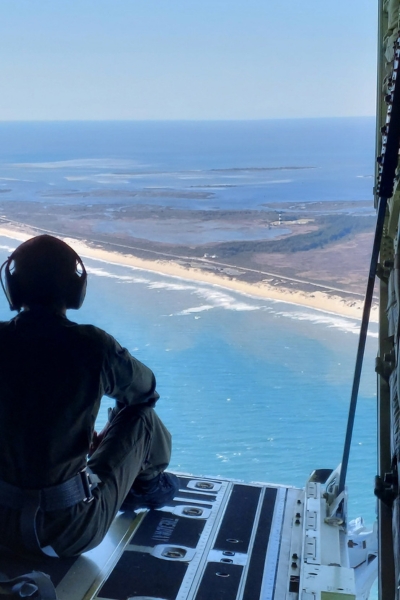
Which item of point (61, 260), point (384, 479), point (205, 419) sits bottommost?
point (205, 419)

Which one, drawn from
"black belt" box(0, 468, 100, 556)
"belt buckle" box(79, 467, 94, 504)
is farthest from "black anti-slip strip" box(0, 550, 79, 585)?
"belt buckle" box(79, 467, 94, 504)

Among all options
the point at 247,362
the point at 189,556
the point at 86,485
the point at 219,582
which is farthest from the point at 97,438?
the point at 247,362

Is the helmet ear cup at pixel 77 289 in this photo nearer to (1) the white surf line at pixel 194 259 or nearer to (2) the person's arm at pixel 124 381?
(2) the person's arm at pixel 124 381

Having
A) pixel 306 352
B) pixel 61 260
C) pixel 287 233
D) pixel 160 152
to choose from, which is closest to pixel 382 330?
→ pixel 61 260

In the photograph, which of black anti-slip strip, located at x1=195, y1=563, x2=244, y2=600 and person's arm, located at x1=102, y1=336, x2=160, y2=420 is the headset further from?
black anti-slip strip, located at x1=195, y1=563, x2=244, y2=600

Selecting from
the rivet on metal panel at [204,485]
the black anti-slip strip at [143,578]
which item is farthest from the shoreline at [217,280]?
the black anti-slip strip at [143,578]

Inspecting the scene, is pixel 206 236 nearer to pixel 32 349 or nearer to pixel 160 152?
pixel 160 152

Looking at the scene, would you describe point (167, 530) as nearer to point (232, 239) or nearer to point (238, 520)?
point (238, 520)
